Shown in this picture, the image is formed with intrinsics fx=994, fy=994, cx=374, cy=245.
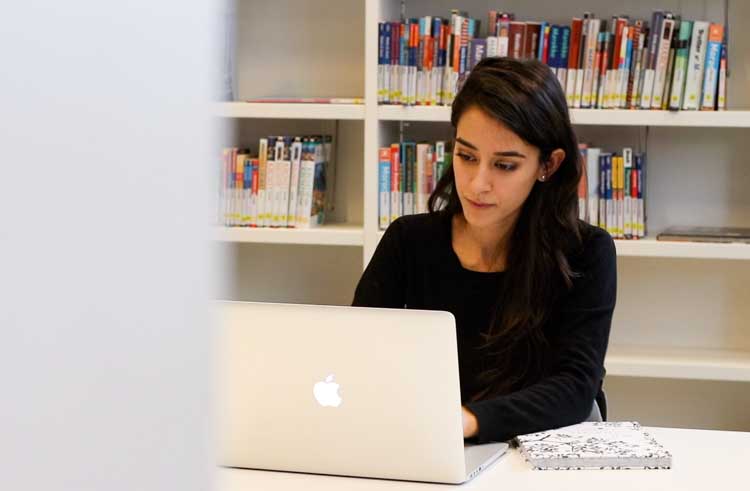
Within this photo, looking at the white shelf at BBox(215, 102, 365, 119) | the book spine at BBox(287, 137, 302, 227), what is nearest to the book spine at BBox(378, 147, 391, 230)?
the white shelf at BBox(215, 102, 365, 119)

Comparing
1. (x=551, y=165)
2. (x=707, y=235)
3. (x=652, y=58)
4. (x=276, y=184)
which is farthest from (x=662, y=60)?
(x=276, y=184)

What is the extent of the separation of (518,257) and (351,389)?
2.27 ft

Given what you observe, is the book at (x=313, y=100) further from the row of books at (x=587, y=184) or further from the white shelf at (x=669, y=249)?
the white shelf at (x=669, y=249)

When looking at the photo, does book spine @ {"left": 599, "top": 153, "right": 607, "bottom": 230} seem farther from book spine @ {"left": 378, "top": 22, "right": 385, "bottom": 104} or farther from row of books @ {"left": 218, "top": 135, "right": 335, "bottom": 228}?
row of books @ {"left": 218, "top": 135, "right": 335, "bottom": 228}

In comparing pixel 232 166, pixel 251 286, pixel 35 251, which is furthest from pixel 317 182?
pixel 35 251

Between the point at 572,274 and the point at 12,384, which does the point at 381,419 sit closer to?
the point at 572,274

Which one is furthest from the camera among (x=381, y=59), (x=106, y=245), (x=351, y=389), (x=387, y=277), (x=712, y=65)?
(x=381, y=59)

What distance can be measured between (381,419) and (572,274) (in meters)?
0.65

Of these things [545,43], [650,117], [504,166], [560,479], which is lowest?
[560,479]

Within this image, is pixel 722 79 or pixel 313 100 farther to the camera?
pixel 313 100

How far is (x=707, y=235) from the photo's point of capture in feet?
9.17

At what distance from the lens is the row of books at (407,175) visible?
2857mm

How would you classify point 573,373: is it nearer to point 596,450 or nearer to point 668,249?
point 596,450

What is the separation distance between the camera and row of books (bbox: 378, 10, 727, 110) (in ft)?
8.96
